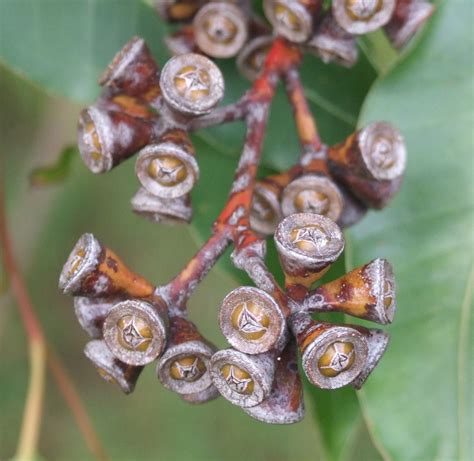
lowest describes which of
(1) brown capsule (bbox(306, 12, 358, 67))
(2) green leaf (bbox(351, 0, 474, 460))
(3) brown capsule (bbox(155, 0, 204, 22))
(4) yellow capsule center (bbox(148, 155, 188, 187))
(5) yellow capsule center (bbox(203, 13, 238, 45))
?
(2) green leaf (bbox(351, 0, 474, 460))

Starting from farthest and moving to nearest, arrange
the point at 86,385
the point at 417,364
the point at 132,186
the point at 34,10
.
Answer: the point at 86,385 < the point at 132,186 < the point at 34,10 < the point at 417,364

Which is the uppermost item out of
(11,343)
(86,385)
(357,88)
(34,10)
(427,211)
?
(34,10)

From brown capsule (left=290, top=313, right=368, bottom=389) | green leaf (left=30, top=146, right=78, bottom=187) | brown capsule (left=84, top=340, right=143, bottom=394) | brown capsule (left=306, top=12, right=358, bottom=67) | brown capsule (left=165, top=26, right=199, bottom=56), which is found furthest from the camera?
green leaf (left=30, top=146, right=78, bottom=187)

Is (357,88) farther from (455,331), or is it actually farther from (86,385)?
(86,385)

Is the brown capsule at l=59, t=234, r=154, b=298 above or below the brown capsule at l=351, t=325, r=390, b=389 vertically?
above

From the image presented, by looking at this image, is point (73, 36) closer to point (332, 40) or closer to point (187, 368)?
point (332, 40)

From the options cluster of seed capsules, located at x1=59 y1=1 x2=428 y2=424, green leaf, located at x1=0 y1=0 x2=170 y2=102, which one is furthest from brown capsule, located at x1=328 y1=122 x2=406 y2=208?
green leaf, located at x1=0 y1=0 x2=170 y2=102

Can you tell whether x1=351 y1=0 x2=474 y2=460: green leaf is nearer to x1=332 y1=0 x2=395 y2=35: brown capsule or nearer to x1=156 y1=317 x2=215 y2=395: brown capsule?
x1=332 y1=0 x2=395 y2=35: brown capsule

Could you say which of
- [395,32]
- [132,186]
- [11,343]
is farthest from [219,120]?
[11,343]
